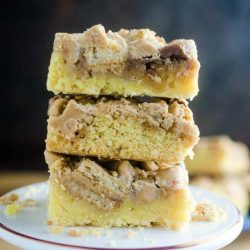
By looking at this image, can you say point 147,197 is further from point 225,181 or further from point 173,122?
point 225,181

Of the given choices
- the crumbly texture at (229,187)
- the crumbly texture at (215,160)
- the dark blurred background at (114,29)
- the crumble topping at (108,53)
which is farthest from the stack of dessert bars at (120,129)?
the dark blurred background at (114,29)

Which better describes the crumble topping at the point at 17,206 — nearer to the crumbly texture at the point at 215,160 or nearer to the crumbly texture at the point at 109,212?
the crumbly texture at the point at 109,212

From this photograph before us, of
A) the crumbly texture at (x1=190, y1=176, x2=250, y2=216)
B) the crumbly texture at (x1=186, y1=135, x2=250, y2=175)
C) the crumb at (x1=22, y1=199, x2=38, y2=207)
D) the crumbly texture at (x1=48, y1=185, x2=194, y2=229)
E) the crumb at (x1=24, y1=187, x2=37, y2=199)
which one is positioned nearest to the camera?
the crumbly texture at (x1=48, y1=185, x2=194, y2=229)

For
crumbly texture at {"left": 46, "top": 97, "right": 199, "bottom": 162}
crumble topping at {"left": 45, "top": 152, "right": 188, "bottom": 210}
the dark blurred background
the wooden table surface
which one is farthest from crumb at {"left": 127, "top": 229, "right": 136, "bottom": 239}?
the dark blurred background

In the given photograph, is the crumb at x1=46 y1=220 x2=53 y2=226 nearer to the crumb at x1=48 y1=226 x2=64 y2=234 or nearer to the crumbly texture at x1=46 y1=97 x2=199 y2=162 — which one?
the crumb at x1=48 y1=226 x2=64 y2=234

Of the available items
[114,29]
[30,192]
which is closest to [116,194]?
[30,192]

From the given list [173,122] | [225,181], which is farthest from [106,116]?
[225,181]
